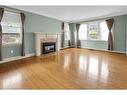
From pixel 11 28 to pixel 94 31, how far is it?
549 centimetres

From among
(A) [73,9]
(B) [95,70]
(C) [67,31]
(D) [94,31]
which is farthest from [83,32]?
(B) [95,70]

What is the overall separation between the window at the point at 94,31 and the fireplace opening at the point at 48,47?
311 cm

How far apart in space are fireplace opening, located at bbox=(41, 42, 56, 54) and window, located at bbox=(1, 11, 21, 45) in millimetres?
1349

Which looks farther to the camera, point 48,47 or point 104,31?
point 104,31

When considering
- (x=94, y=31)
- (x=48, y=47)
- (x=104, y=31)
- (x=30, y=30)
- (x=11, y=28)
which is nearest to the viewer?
(x=11, y=28)

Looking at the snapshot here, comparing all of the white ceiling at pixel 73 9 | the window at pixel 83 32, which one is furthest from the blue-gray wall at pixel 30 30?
the window at pixel 83 32

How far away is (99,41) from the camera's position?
7688mm

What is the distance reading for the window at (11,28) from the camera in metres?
4.50

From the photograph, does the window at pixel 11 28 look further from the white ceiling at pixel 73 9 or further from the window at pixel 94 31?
the window at pixel 94 31

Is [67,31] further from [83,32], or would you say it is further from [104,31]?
[104,31]

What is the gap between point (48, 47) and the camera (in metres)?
6.22

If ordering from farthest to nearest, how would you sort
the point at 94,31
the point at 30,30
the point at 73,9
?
the point at 94,31, the point at 30,30, the point at 73,9

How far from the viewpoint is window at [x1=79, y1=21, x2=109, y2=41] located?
7360 millimetres
